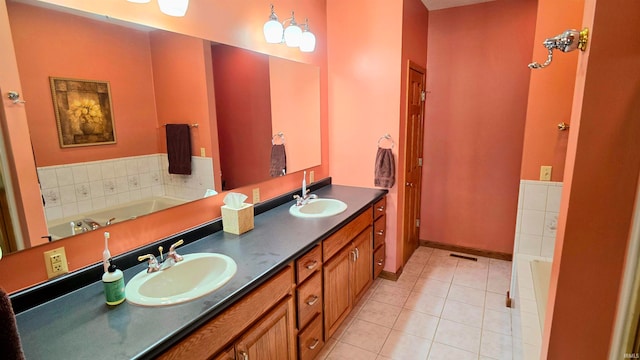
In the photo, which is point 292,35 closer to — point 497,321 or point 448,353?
point 448,353

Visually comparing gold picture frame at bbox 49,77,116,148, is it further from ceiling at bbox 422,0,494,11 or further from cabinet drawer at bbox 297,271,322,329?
ceiling at bbox 422,0,494,11

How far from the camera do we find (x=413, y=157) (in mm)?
3262

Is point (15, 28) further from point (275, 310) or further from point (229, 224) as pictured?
point (275, 310)

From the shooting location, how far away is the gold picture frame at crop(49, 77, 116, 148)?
128 centimetres

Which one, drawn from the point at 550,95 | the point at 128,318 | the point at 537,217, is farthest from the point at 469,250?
the point at 128,318

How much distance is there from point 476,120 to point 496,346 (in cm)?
215

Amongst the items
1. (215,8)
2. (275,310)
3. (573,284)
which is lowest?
(275,310)

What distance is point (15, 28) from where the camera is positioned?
1139mm

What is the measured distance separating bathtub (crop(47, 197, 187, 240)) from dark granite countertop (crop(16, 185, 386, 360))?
0.24 m

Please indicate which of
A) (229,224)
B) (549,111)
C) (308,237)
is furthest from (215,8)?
(549,111)

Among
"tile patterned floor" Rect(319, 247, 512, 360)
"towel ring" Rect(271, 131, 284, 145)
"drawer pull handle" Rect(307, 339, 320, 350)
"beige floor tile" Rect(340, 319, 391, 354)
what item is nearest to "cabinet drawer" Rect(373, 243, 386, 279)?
"tile patterned floor" Rect(319, 247, 512, 360)

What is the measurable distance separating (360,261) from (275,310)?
1.08m

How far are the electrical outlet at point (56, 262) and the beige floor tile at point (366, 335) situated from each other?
171cm

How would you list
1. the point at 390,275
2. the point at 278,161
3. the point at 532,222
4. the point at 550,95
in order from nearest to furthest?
the point at 550,95
the point at 532,222
the point at 278,161
the point at 390,275
